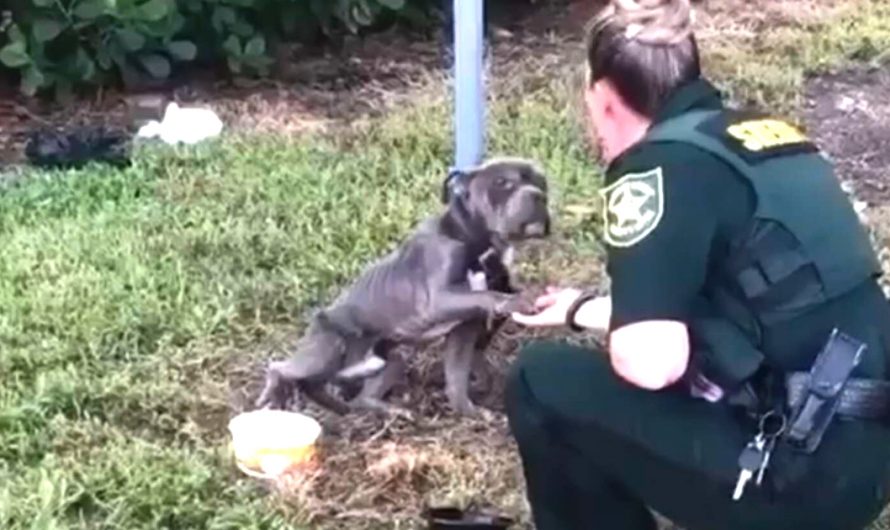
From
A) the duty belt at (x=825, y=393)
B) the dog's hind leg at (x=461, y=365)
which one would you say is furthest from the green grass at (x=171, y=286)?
the duty belt at (x=825, y=393)

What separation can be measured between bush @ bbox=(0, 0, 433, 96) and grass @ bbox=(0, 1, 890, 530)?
0.93 meters

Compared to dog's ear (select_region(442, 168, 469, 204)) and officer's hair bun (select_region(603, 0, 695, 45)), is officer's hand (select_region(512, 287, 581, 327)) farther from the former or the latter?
dog's ear (select_region(442, 168, 469, 204))

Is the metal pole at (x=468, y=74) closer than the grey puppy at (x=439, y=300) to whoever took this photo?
No

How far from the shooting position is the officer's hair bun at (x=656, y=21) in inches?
138

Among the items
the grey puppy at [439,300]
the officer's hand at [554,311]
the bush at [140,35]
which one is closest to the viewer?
the officer's hand at [554,311]

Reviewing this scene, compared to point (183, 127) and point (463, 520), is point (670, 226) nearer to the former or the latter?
point (463, 520)

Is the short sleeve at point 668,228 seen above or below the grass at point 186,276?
above

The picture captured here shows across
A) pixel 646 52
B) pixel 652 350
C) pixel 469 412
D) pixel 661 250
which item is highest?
pixel 646 52

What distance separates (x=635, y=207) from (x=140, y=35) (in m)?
5.17

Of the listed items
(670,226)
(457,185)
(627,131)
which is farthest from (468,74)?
(670,226)

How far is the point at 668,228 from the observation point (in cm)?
335

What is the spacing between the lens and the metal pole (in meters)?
5.58

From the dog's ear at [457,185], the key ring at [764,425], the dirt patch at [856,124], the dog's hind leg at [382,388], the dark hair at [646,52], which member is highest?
the dark hair at [646,52]

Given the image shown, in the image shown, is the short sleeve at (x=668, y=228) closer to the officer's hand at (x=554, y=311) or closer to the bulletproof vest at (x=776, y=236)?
the bulletproof vest at (x=776, y=236)
